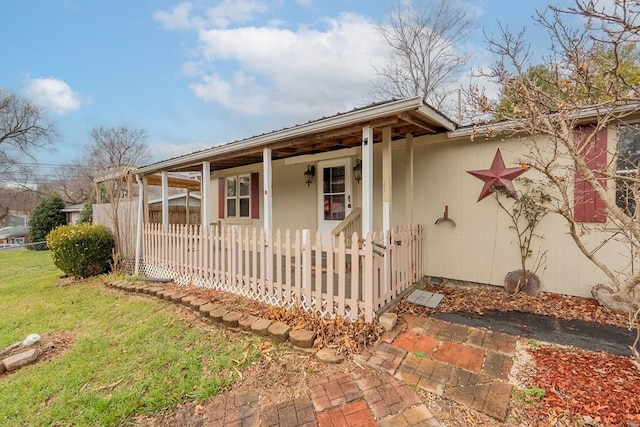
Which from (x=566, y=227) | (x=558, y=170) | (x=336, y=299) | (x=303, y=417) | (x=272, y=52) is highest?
(x=272, y=52)

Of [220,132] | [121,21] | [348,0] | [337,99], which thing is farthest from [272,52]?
[220,132]

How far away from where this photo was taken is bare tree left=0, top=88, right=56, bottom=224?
2153 cm

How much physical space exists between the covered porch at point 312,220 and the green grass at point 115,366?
101 centimetres

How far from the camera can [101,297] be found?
5.64m

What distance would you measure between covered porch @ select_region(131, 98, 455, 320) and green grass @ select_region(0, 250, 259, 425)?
1.01 metres

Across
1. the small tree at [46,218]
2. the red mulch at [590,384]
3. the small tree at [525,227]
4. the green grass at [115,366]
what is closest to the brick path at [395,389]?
the red mulch at [590,384]

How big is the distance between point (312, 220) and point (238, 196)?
2843mm

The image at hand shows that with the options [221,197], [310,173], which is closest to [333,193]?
[310,173]

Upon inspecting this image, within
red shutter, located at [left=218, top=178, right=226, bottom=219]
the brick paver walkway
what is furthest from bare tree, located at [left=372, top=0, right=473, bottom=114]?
the brick paver walkway

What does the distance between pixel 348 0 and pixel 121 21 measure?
694cm

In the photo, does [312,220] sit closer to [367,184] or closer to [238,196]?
[238,196]

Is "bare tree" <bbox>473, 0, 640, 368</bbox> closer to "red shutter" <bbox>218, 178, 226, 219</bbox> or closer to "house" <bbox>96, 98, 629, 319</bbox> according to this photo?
"house" <bbox>96, 98, 629, 319</bbox>

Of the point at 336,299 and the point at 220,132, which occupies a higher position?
the point at 220,132

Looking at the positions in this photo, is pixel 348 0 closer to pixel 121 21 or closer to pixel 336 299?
pixel 121 21
